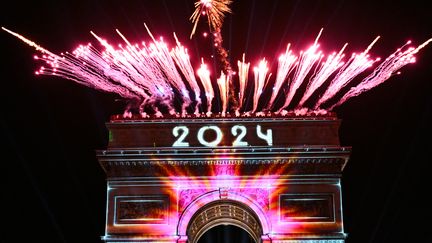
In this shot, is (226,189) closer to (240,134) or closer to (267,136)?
(240,134)

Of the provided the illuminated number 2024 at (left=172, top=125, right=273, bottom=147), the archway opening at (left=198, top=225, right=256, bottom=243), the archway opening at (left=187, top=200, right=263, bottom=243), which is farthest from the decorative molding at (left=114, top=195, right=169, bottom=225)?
the archway opening at (left=198, top=225, right=256, bottom=243)

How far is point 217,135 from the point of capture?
80.6 ft

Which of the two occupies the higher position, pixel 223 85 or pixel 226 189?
pixel 223 85

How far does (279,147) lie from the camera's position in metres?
23.9

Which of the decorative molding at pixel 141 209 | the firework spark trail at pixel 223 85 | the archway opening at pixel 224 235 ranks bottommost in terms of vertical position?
the decorative molding at pixel 141 209

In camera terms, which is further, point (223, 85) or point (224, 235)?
point (224, 235)

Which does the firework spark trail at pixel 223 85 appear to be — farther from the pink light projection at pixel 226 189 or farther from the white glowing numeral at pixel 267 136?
the pink light projection at pixel 226 189

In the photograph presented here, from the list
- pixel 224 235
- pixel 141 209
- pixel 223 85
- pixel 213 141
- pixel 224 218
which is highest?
pixel 223 85

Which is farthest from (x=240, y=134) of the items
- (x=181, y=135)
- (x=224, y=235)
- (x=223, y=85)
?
(x=224, y=235)

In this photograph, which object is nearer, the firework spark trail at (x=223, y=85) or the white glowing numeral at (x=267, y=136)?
the firework spark trail at (x=223, y=85)

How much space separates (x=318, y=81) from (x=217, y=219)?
7.36 m

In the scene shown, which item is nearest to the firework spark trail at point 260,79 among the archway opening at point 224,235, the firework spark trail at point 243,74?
the firework spark trail at point 243,74

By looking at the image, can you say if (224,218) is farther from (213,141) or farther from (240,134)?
(240,134)

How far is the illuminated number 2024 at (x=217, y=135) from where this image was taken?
2433 cm
